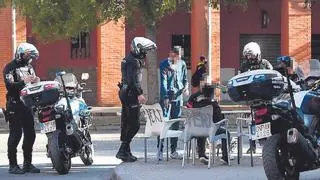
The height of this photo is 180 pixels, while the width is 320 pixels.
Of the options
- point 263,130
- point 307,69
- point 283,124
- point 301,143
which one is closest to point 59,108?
point 307,69

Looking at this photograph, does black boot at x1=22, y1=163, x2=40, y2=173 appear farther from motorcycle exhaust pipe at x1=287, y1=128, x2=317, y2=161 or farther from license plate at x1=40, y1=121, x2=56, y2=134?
motorcycle exhaust pipe at x1=287, y1=128, x2=317, y2=161

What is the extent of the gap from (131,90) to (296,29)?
19.0 meters

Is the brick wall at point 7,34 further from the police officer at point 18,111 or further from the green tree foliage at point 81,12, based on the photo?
the police officer at point 18,111

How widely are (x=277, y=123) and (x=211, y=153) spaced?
126 inches

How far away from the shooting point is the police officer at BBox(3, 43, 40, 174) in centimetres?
1235

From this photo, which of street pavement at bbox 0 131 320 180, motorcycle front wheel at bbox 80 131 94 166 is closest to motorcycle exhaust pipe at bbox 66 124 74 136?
street pavement at bbox 0 131 320 180

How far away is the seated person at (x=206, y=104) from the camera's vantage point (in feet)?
38.7

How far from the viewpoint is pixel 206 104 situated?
11.9m

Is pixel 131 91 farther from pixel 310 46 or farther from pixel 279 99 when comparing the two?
pixel 310 46

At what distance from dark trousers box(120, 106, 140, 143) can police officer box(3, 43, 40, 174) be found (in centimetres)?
154

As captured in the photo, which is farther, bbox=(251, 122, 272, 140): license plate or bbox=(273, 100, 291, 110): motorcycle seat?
bbox=(273, 100, 291, 110): motorcycle seat

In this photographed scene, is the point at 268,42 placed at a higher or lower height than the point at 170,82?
higher

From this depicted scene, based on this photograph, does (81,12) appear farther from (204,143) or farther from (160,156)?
(204,143)

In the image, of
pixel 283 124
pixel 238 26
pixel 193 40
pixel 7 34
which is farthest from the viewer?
pixel 238 26
